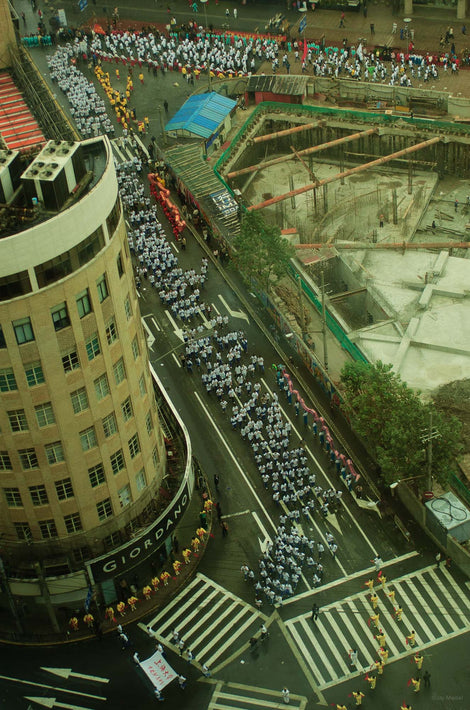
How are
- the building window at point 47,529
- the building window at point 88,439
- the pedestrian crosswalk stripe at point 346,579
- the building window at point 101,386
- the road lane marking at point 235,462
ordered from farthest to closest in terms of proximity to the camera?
the road lane marking at point 235,462
the pedestrian crosswalk stripe at point 346,579
the building window at point 47,529
the building window at point 88,439
the building window at point 101,386

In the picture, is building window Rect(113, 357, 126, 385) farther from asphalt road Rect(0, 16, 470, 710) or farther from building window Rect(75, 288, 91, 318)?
asphalt road Rect(0, 16, 470, 710)

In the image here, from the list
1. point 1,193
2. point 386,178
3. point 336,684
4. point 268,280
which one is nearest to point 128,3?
point 386,178

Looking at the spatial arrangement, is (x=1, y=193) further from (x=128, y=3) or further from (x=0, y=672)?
(x=128, y=3)

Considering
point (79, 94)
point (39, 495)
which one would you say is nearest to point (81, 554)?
point (39, 495)

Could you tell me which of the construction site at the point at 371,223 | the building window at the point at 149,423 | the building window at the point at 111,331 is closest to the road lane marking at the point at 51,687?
the building window at the point at 149,423

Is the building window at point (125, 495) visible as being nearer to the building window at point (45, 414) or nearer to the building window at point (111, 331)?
the building window at point (45, 414)

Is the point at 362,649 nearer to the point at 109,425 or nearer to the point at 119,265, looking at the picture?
the point at 109,425
